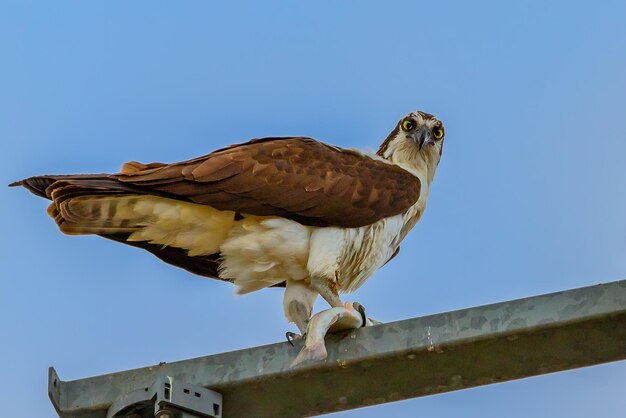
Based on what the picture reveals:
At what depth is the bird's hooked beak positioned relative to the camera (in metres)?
7.55

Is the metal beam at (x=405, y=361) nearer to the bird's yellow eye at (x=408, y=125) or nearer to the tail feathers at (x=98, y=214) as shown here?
the tail feathers at (x=98, y=214)

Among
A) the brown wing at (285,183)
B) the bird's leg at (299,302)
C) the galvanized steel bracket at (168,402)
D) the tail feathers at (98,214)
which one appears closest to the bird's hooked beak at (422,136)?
the brown wing at (285,183)

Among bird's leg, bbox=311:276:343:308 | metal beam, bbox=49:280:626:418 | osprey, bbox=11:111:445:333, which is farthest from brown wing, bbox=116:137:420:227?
metal beam, bbox=49:280:626:418

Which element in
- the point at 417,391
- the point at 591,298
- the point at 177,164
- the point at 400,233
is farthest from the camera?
the point at 400,233

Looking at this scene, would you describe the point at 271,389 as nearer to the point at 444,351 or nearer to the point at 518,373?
the point at 444,351

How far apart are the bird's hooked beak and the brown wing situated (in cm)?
60

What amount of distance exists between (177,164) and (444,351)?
2.72 meters

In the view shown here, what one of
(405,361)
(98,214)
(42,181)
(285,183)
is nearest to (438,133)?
(285,183)

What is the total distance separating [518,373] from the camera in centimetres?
429

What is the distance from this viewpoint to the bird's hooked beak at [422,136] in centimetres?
755

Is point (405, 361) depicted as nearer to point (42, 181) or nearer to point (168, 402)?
point (168, 402)

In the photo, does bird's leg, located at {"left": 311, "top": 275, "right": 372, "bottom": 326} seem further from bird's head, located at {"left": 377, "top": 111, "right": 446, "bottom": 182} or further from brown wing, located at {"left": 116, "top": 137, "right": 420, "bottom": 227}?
bird's head, located at {"left": 377, "top": 111, "right": 446, "bottom": 182}

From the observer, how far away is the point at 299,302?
6.68 metres

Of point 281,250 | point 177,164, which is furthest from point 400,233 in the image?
point 177,164
